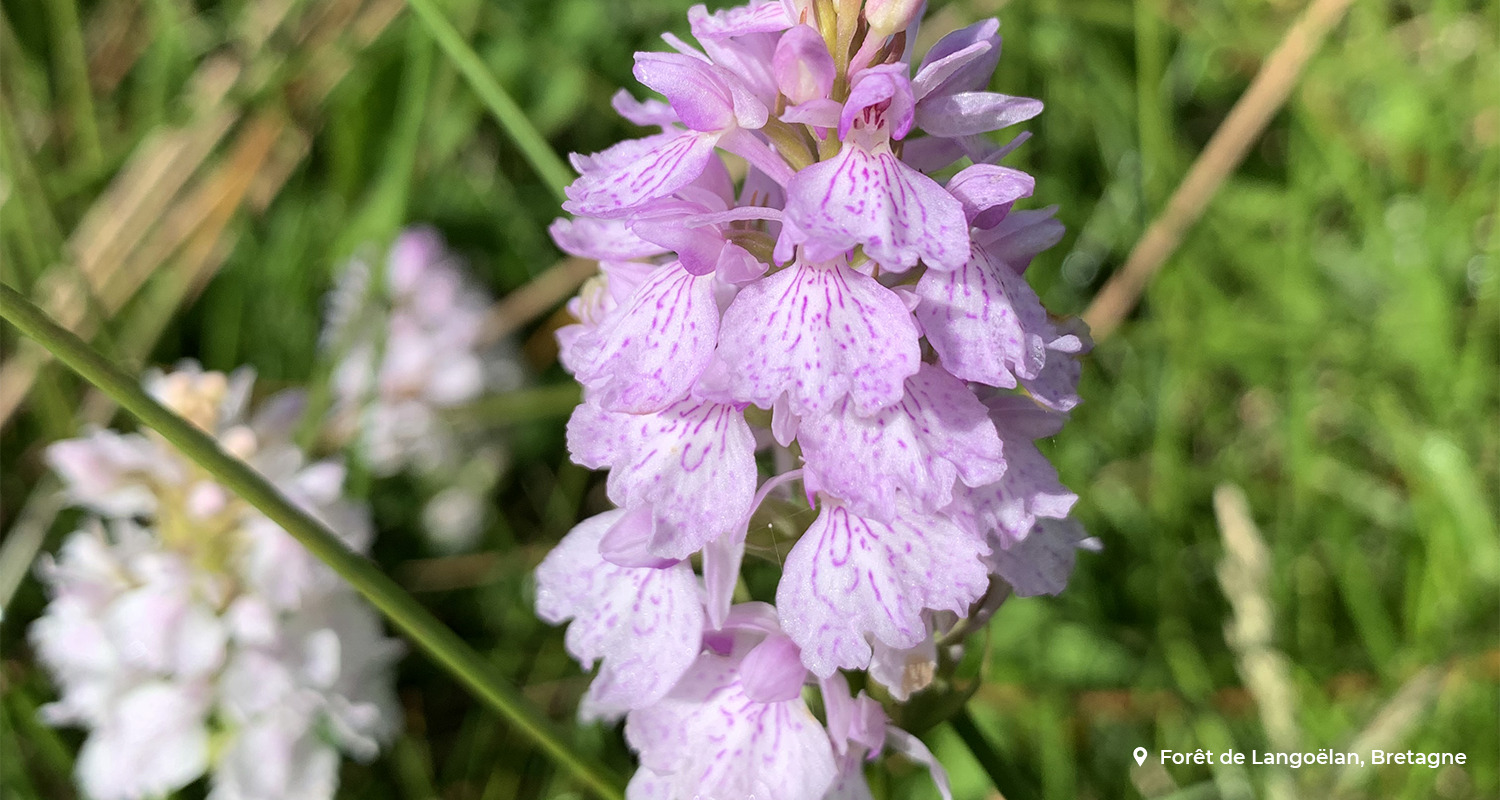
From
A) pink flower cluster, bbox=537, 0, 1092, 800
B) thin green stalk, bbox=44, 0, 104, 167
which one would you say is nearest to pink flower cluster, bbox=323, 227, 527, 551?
thin green stalk, bbox=44, 0, 104, 167

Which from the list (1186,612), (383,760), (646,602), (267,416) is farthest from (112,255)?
(1186,612)

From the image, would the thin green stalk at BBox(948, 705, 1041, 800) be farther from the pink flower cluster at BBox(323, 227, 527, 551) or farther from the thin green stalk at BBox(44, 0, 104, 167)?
the thin green stalk at BBox(44, 0, 104, 167)

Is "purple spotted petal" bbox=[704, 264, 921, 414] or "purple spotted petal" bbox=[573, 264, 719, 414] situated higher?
"purple spotted petal" bbox=[573, 264, 719, 414]

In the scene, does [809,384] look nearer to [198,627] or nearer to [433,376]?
[198,627]

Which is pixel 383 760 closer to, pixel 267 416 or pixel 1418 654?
pixel 267 416

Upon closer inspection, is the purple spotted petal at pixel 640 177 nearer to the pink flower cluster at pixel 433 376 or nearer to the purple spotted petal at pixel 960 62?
the purple spotted petal at pixel 960 62
